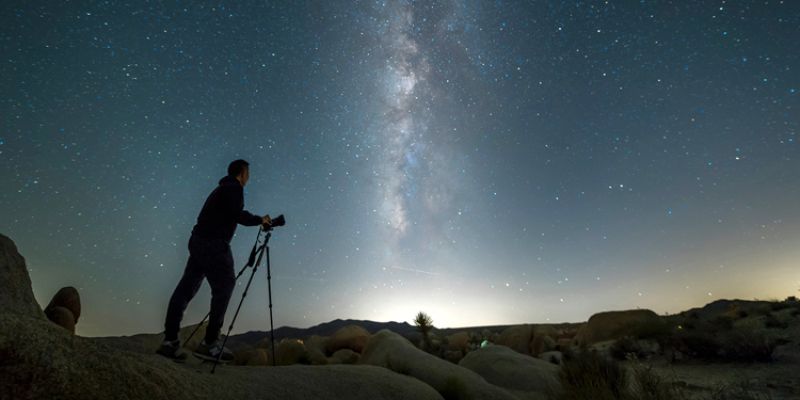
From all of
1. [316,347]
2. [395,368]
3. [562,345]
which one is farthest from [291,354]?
[562,345]

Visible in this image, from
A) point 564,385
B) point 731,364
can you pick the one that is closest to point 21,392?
point 564,385

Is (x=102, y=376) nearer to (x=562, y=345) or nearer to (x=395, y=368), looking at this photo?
(x=395, y=368)

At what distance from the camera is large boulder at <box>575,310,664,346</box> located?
15.0 metres

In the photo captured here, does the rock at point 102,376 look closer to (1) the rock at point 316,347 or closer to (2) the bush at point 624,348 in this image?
(1) the rock at point 316,347

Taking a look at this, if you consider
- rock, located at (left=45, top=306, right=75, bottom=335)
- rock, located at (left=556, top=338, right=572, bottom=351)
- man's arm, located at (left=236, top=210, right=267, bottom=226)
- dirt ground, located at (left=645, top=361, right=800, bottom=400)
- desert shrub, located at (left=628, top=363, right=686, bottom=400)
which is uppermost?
man's arm, located at (left=236, top=210, right=267, bottom=226)

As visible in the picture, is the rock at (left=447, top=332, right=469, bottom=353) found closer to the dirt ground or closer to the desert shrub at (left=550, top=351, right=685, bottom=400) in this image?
the dirt ground

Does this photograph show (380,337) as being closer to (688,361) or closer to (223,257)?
(223,257)

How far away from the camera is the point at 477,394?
20.1 feet

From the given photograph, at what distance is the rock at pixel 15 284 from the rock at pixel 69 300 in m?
6.98

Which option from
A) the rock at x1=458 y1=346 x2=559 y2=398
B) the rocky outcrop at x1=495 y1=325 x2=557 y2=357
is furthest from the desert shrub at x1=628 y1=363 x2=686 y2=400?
the rocky outcrop at x1=495 y1=325 x2=557 y2=357

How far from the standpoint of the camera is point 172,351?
4.39 metres

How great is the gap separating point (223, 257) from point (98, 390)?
7.80 ft

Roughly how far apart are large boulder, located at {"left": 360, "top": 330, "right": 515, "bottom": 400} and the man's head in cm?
473

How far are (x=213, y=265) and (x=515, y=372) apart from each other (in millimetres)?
6920
